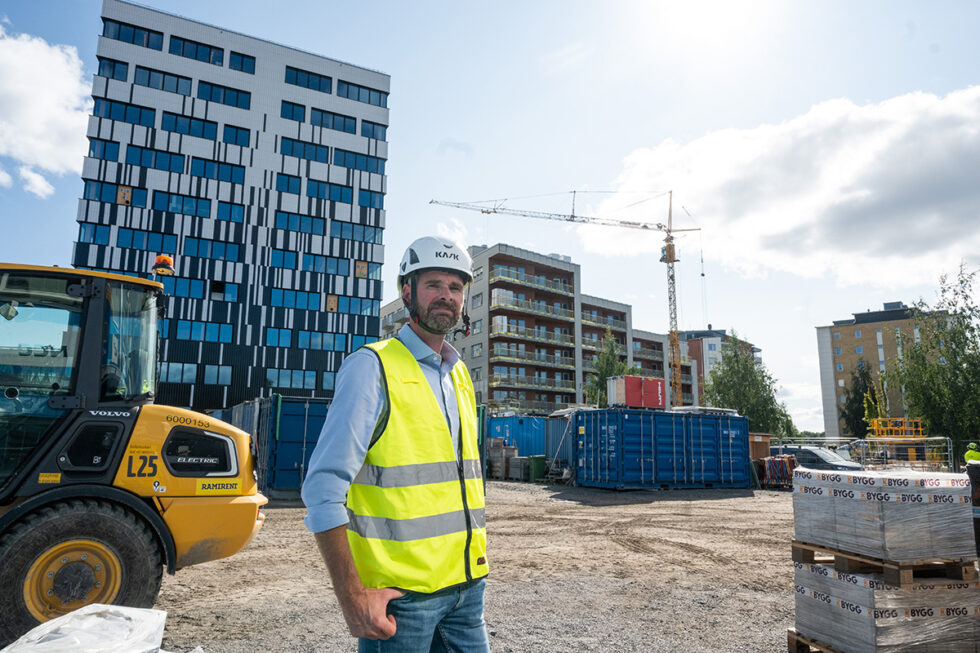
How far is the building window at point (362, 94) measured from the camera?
154ft

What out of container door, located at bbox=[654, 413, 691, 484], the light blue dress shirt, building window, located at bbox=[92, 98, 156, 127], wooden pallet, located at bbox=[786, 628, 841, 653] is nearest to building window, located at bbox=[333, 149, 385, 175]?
building window, located at bbox=[92, 98, 156, 127]

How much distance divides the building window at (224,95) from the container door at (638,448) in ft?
125

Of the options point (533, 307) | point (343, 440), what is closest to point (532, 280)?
point (533, 307)

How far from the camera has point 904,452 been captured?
99.5 feet

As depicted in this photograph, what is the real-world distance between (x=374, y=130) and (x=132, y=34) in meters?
17.4

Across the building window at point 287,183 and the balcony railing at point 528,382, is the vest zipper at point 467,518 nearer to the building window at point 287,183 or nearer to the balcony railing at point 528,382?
the building window at point 287,183

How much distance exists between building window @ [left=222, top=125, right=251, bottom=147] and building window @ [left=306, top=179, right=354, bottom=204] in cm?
522

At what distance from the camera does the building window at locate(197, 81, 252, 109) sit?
138 feet

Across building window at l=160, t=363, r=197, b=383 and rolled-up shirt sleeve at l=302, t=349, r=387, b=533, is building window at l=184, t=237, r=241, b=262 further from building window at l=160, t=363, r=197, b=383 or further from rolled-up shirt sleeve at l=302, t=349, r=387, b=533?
rolled-up shirt sleeve at l=302, t=349, r=387, b=533

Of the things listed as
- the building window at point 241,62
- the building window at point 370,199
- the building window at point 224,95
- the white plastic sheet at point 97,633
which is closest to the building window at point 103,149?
the building window at point 224,95

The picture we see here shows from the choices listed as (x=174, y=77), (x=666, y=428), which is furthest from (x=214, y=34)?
(x=666, y=428)

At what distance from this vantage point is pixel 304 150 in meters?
44.7

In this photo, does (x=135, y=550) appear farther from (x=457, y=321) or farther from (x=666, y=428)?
(x=666, y=428)

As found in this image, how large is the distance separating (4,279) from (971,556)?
7.75 metres
